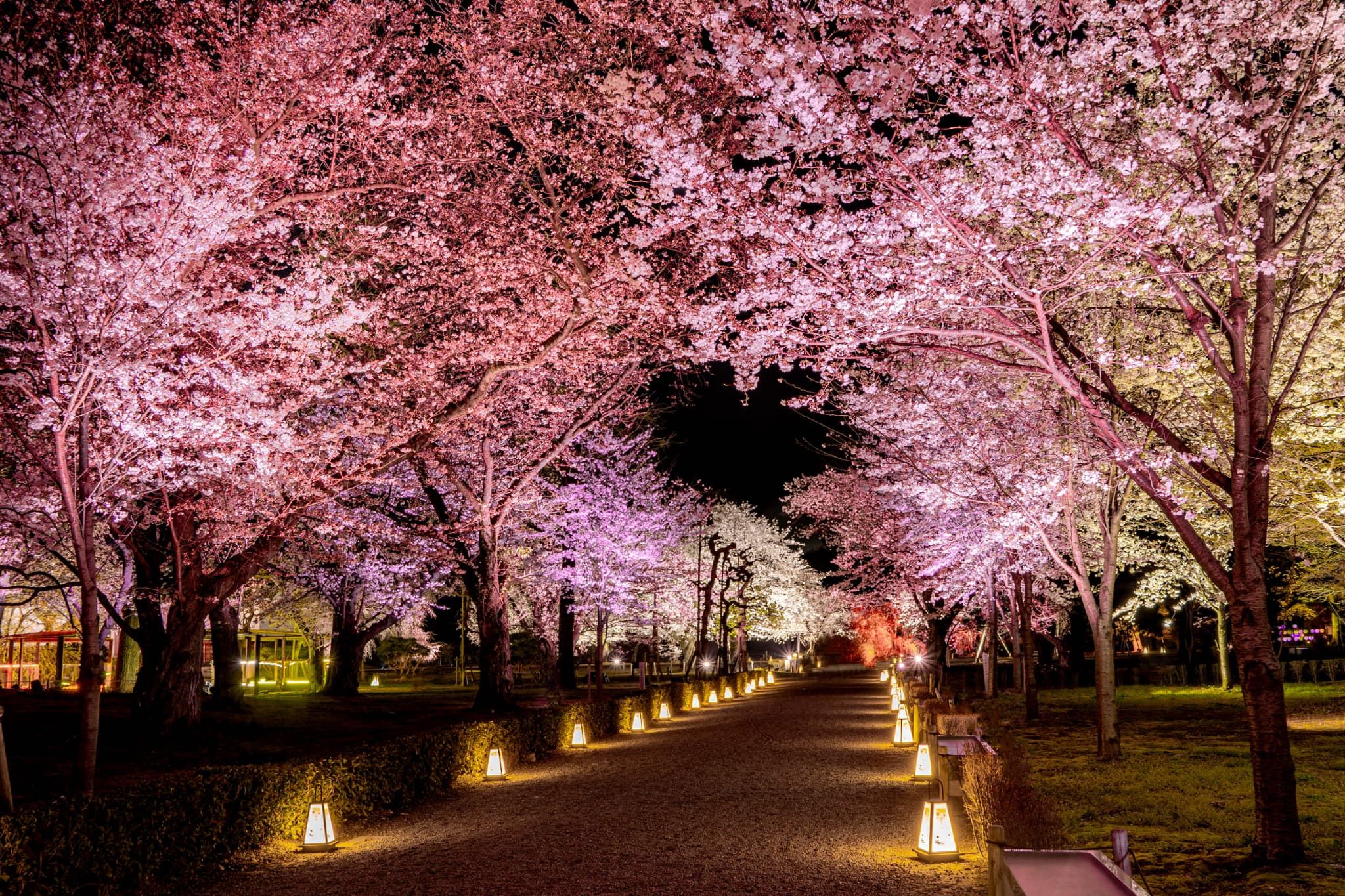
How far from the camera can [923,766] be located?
12.7m

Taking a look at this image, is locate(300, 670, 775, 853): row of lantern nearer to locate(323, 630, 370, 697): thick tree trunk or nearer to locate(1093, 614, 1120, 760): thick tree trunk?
locate(1093, 614, 1120, 760): thick tree trunk

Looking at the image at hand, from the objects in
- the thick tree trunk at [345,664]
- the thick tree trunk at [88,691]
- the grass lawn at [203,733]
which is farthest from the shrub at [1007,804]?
the thick tree trunk at [345,664]

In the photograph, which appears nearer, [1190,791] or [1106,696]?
[1190,791]

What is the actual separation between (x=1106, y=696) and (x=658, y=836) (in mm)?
7790

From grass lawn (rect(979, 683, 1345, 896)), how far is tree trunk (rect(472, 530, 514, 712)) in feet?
33.6

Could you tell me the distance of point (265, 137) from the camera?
1147 cm

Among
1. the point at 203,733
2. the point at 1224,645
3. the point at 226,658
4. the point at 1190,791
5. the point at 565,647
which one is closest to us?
the point at 1190,791

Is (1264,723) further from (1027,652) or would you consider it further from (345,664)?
(345,664)

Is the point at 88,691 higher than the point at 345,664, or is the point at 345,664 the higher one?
the point at 88,691

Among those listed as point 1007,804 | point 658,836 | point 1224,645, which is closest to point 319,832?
point 658,836

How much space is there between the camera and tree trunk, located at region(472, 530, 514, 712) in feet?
64.8

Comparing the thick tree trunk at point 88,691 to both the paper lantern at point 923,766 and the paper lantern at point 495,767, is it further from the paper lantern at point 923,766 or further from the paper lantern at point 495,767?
the paper lantern at point 923,766

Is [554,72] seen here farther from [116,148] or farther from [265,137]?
[116,148]

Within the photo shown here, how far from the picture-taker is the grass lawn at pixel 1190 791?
6746mm
